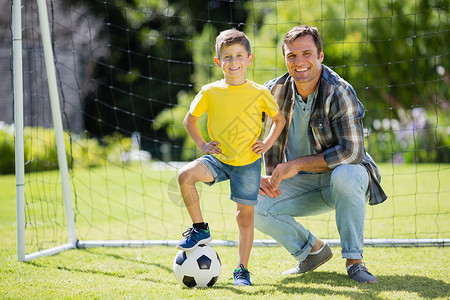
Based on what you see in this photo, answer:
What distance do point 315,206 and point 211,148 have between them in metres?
0.91

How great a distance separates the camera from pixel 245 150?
2752 millimetres

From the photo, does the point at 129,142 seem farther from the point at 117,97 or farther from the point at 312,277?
the point at 312,277

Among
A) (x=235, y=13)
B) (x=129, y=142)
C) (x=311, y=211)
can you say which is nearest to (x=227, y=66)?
(x=311, y=211)

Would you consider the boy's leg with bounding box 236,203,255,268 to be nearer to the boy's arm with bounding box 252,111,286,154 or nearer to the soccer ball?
the soccer ball

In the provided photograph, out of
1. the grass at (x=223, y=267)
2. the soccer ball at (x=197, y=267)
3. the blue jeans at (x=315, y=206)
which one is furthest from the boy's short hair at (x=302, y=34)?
the soccer ball at (x=197, y=267)

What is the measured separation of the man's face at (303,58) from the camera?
2.97m

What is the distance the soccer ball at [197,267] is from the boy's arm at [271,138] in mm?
593

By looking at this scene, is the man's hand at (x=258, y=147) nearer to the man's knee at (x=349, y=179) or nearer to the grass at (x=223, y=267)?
the man's knee at (x=349, y=179)

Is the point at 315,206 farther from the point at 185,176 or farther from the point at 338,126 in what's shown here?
the point at 185,176

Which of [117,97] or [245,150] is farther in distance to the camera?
[117,97]

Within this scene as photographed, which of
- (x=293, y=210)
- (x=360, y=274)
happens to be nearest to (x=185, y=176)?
(x=293, y=210)

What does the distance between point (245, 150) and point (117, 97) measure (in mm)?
16182

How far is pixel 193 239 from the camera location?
2.66m

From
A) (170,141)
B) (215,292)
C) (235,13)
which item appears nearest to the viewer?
(215,292)
